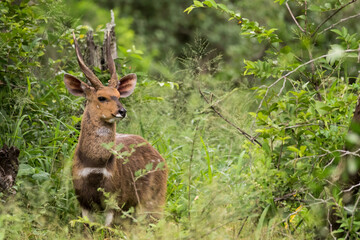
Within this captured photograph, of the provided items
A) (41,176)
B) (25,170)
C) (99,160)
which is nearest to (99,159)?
(99,160)

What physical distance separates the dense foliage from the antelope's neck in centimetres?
18

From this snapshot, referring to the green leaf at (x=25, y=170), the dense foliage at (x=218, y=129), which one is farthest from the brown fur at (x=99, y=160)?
the green leaf at (x=25, y=170)

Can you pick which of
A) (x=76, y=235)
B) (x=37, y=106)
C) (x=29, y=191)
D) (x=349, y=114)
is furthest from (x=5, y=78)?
(x=349, y=114)

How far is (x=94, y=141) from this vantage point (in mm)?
4520

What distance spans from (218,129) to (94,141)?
225 cm

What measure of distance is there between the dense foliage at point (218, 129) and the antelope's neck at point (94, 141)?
18 centimetres

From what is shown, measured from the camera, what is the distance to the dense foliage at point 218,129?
3.59 m

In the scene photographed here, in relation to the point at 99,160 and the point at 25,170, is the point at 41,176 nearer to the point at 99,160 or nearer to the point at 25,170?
the point at 25,170

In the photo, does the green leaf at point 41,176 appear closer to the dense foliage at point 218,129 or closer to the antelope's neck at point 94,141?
the dense foliage at point 218,129

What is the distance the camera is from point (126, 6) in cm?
1193

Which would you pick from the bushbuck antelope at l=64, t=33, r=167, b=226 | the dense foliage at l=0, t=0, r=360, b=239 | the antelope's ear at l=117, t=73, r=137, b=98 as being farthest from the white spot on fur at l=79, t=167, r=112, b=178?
the antelope's ear at l=117, t=73, r=137, b=98

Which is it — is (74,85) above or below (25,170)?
above

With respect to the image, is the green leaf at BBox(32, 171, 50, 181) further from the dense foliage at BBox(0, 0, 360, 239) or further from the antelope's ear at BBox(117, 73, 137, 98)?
the antelope's ear at BBox(117, 73, 137, 98)

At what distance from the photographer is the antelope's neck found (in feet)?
14.8
